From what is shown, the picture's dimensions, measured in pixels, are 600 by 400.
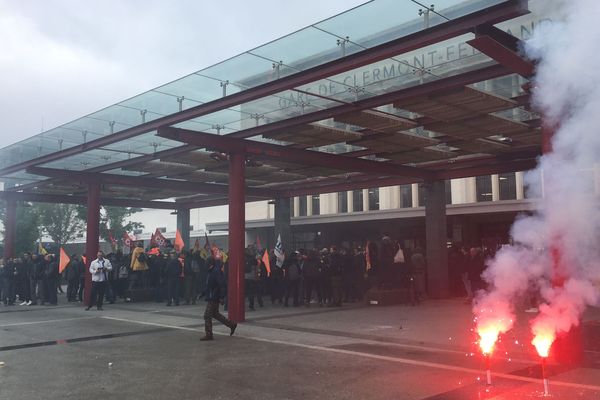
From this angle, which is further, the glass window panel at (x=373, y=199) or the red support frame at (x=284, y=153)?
the glass window panel at (x=373, y=199)

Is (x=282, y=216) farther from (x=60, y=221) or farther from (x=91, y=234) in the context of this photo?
(x=60, y=221)

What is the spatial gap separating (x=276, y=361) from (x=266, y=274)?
982cm

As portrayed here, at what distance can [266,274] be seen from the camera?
18.1 metres

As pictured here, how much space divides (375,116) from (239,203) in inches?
169

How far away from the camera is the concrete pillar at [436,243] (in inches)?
719

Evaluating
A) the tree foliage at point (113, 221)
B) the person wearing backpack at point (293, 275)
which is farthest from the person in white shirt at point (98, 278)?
the tree foliage at point (113, 221)

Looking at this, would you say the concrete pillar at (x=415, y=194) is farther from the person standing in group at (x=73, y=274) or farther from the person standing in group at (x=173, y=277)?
the person standing in group at (x=73, y=274)

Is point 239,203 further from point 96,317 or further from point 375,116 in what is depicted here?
point 96,317

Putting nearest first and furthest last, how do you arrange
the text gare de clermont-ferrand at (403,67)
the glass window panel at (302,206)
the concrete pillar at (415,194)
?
the text gare de clermont-ferrand at (403,67), the concrete pillar at (415,194), the glass window panel at (302,206)

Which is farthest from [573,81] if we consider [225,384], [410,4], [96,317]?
[96,317]

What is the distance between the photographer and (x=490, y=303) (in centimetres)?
803

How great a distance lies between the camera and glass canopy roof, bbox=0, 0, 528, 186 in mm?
8703

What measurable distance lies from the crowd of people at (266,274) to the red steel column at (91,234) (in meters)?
0.64

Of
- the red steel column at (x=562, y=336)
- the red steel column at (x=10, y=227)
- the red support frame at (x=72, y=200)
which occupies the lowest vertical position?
the red steel column at (x=562, y=336)
